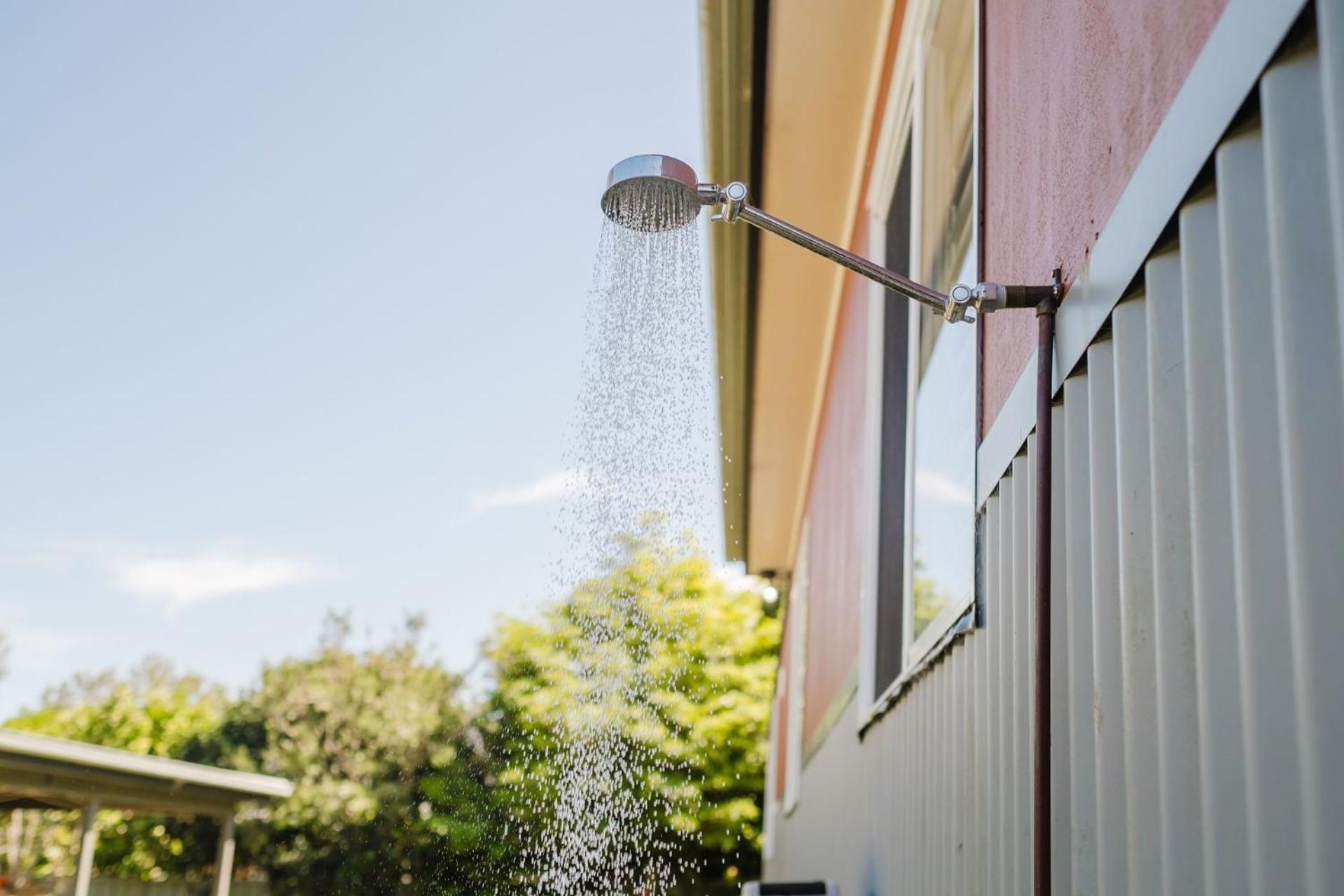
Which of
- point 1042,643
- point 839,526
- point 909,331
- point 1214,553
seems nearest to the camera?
point 1214,553

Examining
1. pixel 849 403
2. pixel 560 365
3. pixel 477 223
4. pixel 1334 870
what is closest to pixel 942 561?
pixel 1334 870

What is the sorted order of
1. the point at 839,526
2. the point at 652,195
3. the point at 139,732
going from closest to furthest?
the point at 652,195, the point at 839,526, the point at 139,732

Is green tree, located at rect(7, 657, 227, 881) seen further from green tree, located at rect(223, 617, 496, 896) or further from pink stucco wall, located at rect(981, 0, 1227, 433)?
pink stucco wall, located at rect(981, 0, 1227, 433)

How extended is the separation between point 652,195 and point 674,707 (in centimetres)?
1249

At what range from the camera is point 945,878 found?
2.14m

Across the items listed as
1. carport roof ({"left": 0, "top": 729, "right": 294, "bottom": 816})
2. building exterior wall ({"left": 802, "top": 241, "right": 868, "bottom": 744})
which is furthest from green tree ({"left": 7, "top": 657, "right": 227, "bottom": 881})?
building exterior wall ({"left": 802, "top": 241, "right": 868, "bottom": 744})

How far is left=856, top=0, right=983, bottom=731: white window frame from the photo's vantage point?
7.97 ft

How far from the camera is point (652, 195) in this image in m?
1.96

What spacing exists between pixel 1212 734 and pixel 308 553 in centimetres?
2625

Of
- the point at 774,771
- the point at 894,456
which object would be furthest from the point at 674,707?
the point at 894,456

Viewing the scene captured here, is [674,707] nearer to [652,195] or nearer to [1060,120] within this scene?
[652,195]

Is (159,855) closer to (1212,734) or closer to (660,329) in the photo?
(660,329)

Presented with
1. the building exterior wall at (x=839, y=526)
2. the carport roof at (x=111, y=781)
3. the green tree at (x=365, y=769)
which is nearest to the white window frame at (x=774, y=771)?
the green tree at (x=365, y=769)

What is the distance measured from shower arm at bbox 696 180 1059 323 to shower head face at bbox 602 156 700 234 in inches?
1.2
